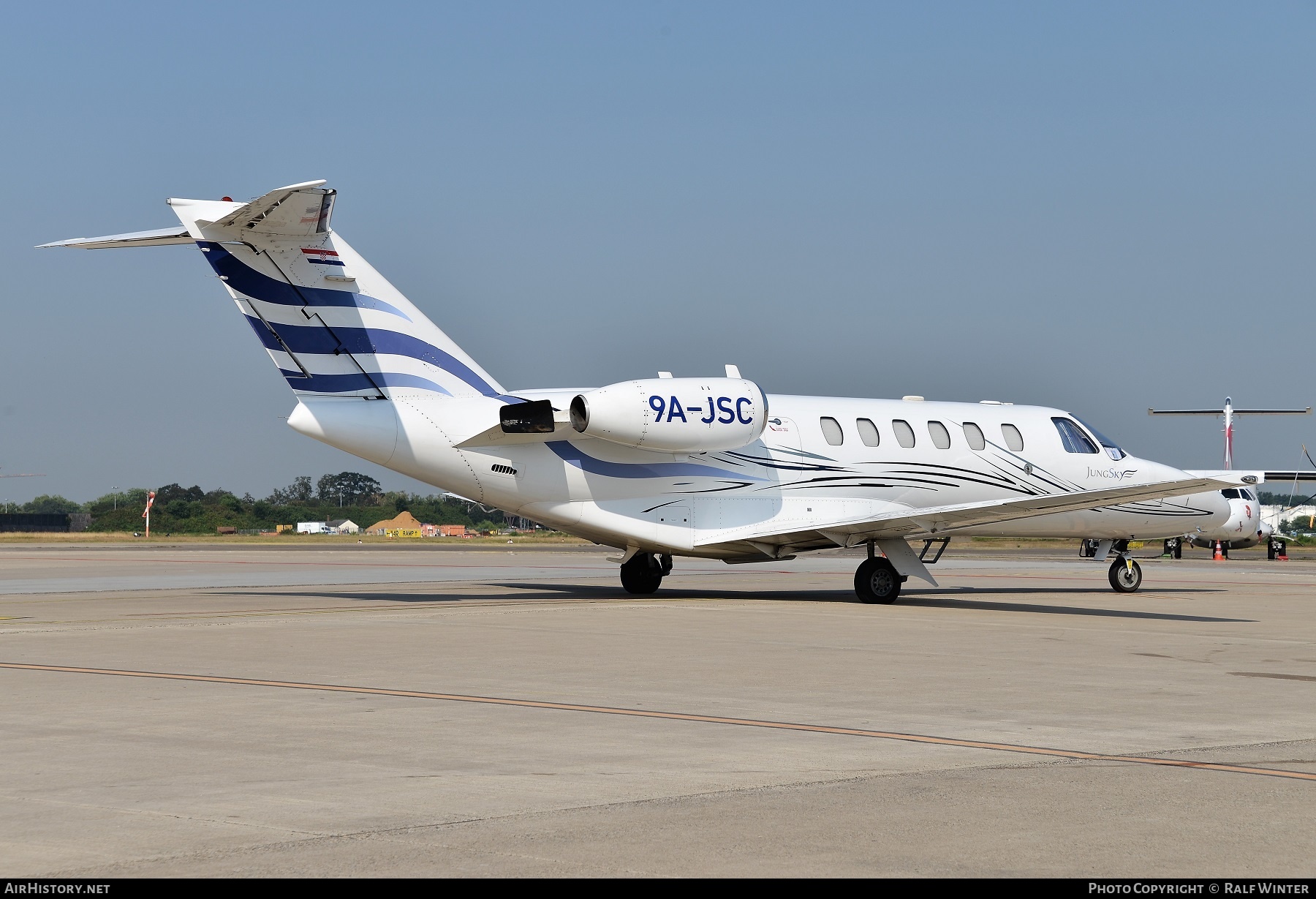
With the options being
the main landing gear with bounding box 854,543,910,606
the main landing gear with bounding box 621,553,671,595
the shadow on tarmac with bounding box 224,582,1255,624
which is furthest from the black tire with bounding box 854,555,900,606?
the main landing gear with bounding box 621,553,671,595

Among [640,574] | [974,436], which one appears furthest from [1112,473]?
[640,574]

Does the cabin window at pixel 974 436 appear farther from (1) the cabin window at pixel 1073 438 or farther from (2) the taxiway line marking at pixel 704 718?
(2) the taxiway line marking at pixel 704 718

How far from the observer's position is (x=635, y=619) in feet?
61.3

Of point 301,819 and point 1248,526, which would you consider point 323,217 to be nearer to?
point 301,819

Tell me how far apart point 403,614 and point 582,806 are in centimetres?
1290

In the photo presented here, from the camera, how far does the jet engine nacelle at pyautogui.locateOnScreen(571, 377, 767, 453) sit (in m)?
20.9

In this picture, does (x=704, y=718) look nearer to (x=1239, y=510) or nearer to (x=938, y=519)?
(x=938, y=519)

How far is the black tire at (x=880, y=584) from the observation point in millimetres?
22609

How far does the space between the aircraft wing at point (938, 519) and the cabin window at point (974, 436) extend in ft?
7.54

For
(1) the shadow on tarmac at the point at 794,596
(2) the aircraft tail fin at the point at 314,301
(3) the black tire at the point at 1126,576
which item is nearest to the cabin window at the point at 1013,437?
(1) the shadow on tarmac at the point at 794,596

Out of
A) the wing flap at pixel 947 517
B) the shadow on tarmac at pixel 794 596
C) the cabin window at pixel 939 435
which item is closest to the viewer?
the wing flap at pixel 947 517

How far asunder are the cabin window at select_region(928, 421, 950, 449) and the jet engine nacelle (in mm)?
4000

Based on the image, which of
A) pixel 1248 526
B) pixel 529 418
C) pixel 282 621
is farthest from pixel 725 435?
pixel 1248 526

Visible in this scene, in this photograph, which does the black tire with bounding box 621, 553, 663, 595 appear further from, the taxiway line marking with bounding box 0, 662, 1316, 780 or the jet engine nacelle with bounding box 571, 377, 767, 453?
the taxiway line marking with bounding box 0, 662, 1316, 780
